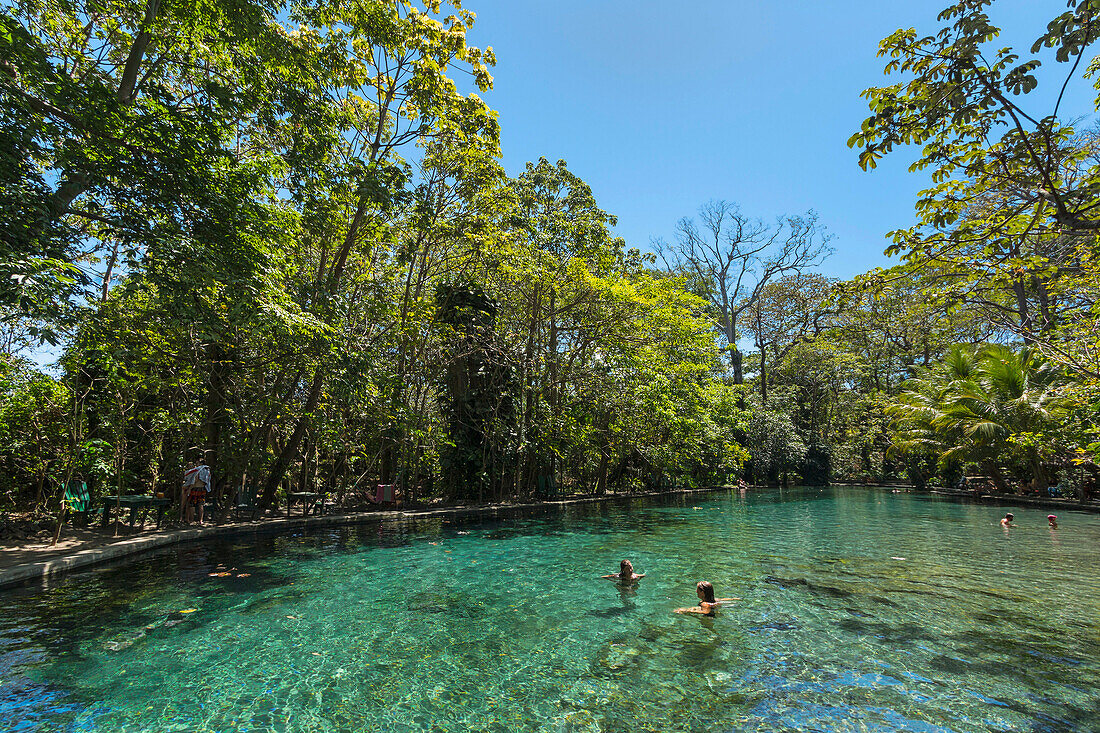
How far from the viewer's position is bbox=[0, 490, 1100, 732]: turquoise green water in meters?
3.86

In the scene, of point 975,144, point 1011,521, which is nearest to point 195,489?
point 975,144

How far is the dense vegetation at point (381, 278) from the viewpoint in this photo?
4.52 metres

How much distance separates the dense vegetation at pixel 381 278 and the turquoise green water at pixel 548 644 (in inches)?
118

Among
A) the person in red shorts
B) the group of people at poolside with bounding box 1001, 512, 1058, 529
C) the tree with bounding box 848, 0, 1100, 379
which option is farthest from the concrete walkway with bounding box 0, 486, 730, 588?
the group of people at poolside with bounding box 1001, 512, 1058, 529

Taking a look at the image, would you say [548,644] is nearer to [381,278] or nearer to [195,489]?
[195,489]

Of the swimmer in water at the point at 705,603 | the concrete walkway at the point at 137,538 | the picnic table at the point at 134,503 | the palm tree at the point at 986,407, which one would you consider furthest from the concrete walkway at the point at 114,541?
the palm tree at the point at 986,407

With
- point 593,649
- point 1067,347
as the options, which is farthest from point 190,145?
point 1067,347

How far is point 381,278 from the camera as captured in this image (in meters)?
16.3

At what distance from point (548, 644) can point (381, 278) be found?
44.0ft

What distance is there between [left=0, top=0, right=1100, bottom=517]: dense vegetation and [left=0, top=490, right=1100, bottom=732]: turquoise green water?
2987 millimetres

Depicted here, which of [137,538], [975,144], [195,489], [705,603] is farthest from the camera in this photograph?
[195,489]

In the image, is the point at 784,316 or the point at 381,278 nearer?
the point at 381,278

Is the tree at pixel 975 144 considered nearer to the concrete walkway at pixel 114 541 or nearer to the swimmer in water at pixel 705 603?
the swimmer in water at pixel 705 603

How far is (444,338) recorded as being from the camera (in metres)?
15.4
